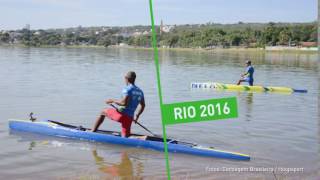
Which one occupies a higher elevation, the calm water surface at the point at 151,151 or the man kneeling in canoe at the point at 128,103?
the man kneeling in canoe at the point at 128,103

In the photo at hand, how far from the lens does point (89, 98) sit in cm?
2205

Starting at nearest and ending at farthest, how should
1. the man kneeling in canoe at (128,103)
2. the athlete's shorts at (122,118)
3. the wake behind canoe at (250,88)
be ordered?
the man kneeling in canoe at (128,103) → the athlete's shorts at (122,118) → the wake behind canoe at (250,88)

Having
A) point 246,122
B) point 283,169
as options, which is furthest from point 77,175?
point 246,122

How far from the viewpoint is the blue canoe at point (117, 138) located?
35.2ft

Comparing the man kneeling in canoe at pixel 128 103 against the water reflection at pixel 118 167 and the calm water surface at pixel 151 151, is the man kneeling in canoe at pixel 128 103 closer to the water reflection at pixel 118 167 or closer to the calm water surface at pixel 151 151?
the calm water surface at pixel 151 151

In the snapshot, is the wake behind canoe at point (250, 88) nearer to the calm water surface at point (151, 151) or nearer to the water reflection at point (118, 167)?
the calm water surface at point (151, 151)

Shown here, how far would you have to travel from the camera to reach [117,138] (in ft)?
38.5

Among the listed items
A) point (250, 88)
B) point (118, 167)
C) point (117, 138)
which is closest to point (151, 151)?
point (117, 138)

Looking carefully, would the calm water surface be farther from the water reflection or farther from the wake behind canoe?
the wake behind canoe

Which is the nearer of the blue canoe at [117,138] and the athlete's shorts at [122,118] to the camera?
the blue canoe at [117,138]

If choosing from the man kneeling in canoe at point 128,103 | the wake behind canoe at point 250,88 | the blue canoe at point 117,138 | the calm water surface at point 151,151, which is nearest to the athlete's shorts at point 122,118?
the man kneeling in canoe at point 128,103

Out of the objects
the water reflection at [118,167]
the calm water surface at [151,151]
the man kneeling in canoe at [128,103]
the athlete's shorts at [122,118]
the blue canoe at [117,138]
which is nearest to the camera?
the water reflection at [118,167]

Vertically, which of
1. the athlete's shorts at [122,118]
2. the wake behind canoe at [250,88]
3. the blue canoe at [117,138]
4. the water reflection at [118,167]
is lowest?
the wake behind canoe at [250,88]

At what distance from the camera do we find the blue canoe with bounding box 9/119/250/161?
10.7 metres
